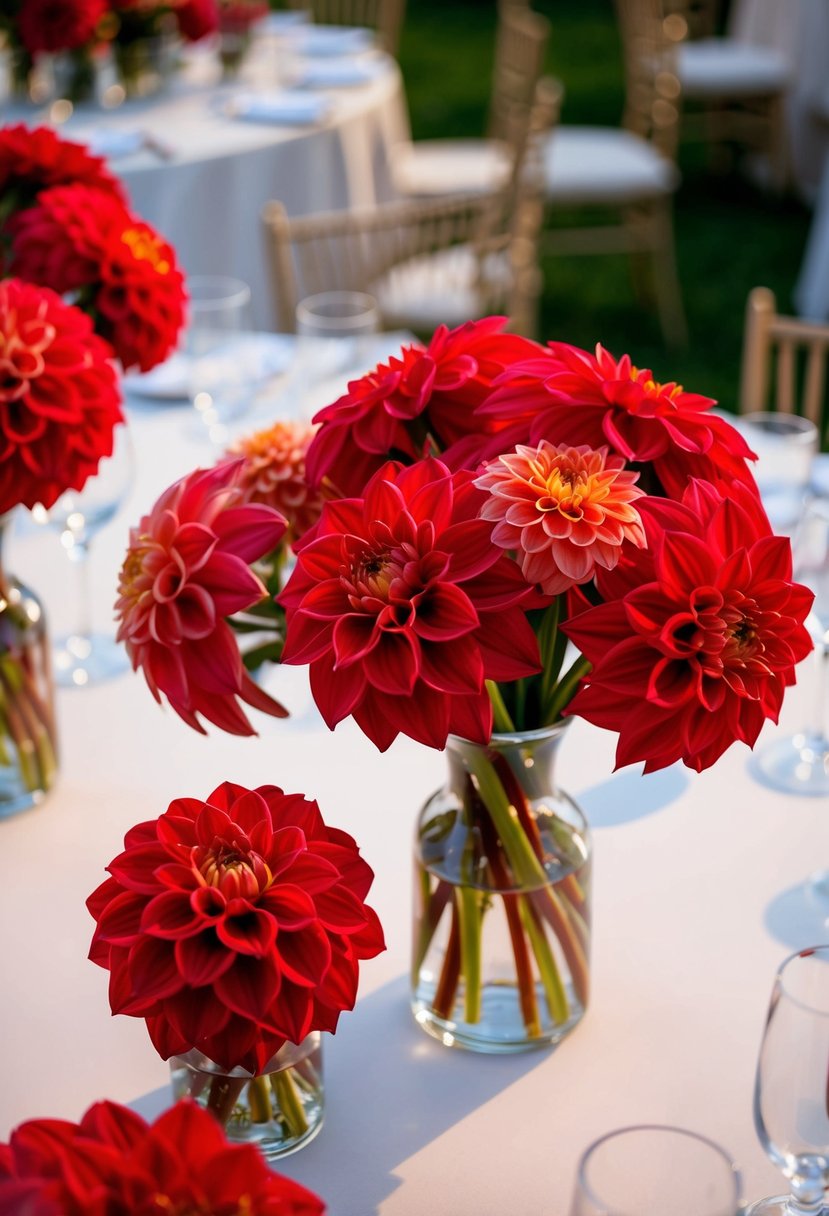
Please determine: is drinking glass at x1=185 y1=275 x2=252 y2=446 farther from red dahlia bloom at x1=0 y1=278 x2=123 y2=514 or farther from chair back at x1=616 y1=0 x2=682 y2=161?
chair back at x1=616 y1=0 x2=682 y2=161

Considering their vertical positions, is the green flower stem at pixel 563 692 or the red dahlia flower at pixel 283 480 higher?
the red dahlia flower at pixel 283 480

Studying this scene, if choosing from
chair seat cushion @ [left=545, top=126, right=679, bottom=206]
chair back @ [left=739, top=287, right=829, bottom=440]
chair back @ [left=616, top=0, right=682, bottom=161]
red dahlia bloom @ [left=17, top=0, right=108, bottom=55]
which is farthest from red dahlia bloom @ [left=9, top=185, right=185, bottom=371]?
chair back @ [left=616, top=0, right=682, bottom=161]

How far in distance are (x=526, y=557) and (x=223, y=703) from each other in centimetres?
21

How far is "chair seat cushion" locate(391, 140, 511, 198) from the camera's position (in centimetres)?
388

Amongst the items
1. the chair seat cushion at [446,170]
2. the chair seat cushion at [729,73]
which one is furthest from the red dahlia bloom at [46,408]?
the chair seat cushion at [729,73]

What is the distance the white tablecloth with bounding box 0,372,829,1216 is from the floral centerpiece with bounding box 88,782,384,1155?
151mm

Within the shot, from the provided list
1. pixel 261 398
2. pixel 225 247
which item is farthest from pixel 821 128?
pixel 261 398

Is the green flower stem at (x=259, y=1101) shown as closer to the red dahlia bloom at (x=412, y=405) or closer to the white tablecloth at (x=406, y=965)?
the white tablecloth at (x=406, y=965)

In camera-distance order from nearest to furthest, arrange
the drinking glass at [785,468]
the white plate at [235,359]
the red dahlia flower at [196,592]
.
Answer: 1. the red dahlia flower at [196,592]
2. the drinking glass at [785,468]
3. the white plate at [235,359]

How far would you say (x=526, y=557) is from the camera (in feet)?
2.12

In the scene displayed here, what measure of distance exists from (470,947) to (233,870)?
226 millimetres

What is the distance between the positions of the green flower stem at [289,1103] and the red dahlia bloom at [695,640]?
10.7 inches

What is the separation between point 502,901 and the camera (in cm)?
81

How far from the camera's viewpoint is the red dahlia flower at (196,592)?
0.74 meters
